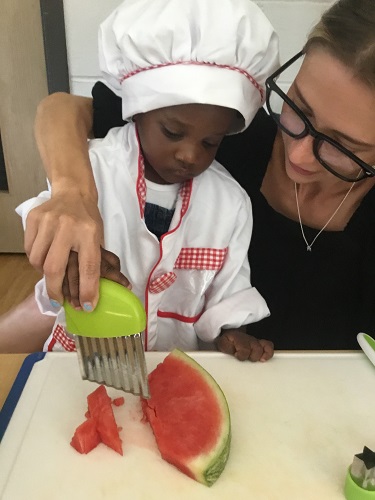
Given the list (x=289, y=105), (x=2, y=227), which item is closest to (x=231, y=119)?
(x=289, y=105)

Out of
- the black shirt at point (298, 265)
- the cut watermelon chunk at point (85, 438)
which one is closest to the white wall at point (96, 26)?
the black shirt at point (298, 265)

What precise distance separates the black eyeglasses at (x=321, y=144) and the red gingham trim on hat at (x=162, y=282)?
32 centimetres

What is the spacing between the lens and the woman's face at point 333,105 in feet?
2.54

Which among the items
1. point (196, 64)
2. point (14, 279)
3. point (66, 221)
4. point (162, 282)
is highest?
point (196, 64)

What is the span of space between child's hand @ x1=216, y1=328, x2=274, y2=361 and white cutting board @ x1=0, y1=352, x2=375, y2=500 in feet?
0.05

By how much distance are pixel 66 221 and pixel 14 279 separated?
168 centimetres

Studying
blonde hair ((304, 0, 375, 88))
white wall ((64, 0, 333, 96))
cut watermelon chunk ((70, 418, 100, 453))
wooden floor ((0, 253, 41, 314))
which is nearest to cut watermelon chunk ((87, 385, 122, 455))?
cut watermelon chunk ((70, 418, 100, 453))

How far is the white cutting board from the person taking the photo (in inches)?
22.4

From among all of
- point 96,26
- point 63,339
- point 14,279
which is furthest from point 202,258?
point 14,279

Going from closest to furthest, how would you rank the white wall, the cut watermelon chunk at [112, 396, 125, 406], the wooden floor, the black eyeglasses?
the cut watermelon chunk at [112, 396, 125, 406] → the black eyeglasses → the white wall → the wooden floor

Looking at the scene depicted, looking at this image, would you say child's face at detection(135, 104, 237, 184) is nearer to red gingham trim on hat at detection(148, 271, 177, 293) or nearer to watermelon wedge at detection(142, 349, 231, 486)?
red gingham trim on hat at detection(148, 271, 177, 293)

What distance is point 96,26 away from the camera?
1.69m

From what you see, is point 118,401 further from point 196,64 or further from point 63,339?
point 196,64

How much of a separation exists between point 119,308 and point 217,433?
0.21 metres
